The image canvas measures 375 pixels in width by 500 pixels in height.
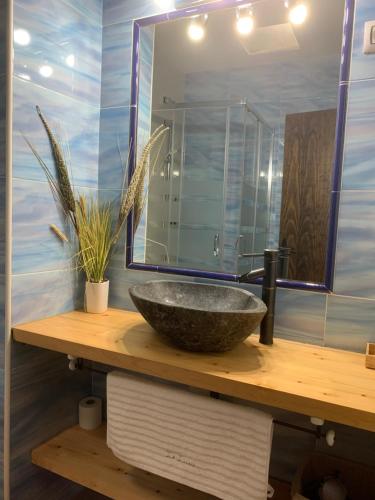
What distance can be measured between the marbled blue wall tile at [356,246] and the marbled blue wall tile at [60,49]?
3.83 ft

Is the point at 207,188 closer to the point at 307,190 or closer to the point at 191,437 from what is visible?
the point at 307,190

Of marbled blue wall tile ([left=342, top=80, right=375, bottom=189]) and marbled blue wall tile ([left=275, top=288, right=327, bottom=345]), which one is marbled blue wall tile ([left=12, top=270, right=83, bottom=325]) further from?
marbled blue wall tile ([left=342, top=80, right=375, bottom=189])

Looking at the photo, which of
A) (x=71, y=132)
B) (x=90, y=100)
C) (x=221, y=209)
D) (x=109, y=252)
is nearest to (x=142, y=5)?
(x=90, y=100)

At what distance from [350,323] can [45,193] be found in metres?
1.23

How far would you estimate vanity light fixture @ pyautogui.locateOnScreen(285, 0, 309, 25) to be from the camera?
1335mm

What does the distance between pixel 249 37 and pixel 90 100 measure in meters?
0.73

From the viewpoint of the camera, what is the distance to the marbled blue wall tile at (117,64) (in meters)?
1.60

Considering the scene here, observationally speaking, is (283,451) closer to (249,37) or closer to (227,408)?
(227,408)

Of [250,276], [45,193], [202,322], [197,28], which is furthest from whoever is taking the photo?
[197,28]

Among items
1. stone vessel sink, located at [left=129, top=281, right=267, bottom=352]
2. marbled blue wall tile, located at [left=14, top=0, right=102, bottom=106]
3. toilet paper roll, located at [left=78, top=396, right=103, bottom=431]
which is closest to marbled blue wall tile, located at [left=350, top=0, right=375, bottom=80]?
stone vessel sink, located at [left=129, top=281, right=267, bottom=352]

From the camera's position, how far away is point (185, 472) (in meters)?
1.12

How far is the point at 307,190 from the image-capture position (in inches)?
52.1

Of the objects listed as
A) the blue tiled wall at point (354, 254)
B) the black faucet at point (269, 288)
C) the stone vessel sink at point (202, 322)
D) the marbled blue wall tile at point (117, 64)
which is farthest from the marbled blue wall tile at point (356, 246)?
the marbled blue wall tile at point (117, 64)

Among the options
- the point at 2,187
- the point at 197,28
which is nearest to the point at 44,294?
the point at 2,187
